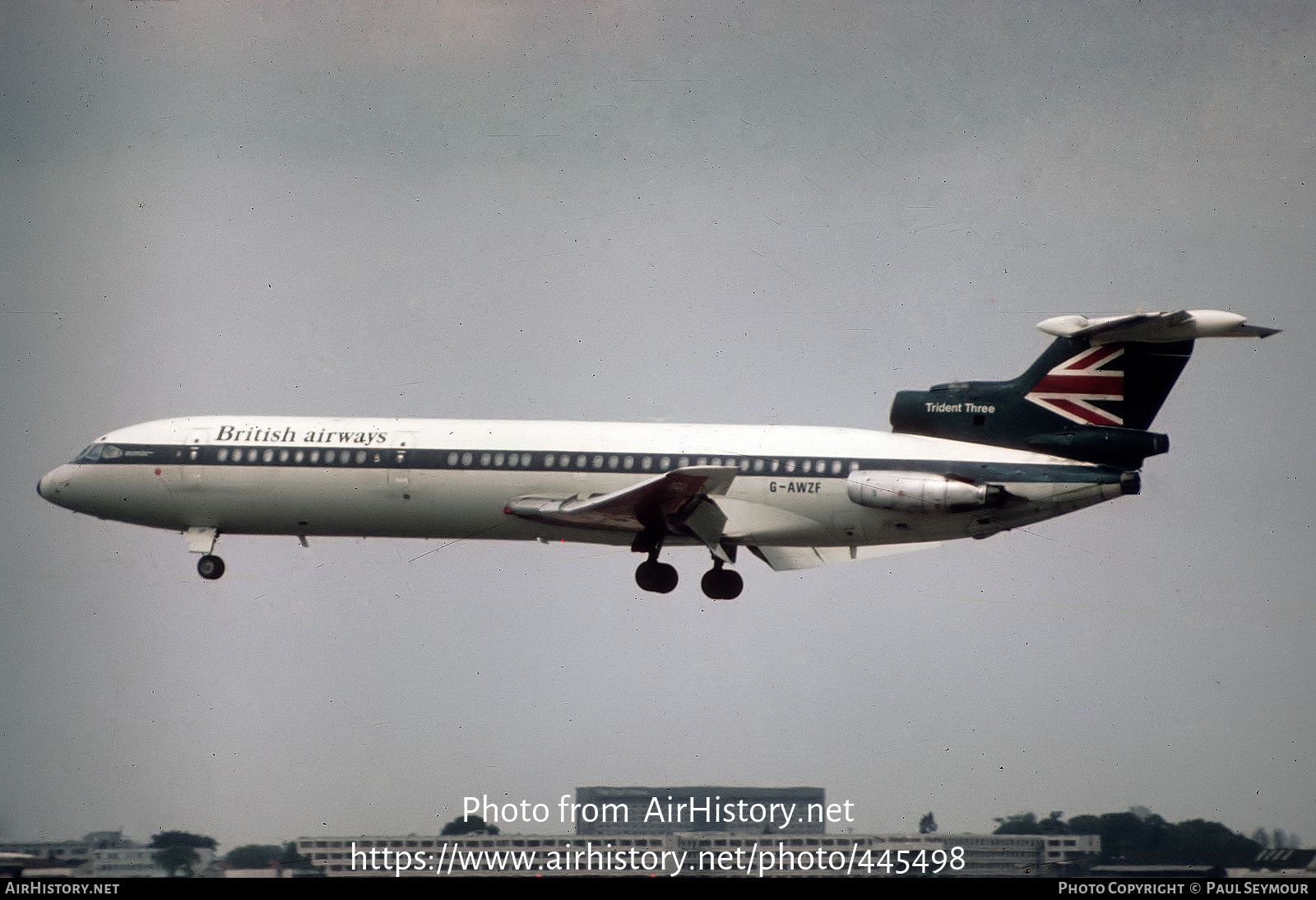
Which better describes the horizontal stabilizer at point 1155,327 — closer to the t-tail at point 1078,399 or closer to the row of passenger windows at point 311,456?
the t-tail at point 1078,399

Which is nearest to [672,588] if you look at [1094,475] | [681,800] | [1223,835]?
[681,800]

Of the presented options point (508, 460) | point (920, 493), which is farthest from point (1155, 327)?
point (508, 460)

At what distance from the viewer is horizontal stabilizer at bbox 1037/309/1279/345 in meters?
41.3

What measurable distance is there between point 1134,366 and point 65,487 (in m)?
26.4

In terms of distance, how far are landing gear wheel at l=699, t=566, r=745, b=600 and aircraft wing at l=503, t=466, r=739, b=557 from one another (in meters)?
1.31

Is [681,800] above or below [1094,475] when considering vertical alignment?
below

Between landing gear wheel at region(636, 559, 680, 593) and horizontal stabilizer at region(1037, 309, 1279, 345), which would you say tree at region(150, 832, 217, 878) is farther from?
horizontal stabilizer at region(1037, 309, 1279, 345)

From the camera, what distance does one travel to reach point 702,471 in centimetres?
A: 4247

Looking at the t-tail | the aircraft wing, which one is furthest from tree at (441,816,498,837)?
the t-tail

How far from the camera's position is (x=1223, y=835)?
4350cm
